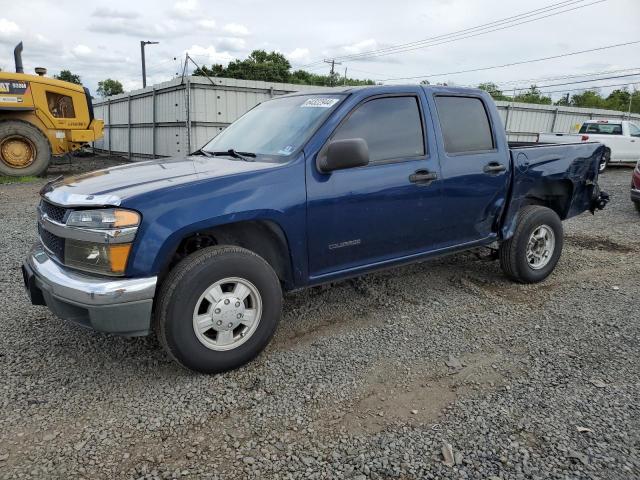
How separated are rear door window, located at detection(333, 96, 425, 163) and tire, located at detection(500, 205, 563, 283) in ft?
4.89

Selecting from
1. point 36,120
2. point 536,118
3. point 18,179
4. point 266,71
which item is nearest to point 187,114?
point 36,120

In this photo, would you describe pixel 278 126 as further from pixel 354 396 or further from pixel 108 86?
pixel 108 86

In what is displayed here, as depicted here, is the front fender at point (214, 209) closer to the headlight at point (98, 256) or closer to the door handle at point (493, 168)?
the headlight at point (98, 256)

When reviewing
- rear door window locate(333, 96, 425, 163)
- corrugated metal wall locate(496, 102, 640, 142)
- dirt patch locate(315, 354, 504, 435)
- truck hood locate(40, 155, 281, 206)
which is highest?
corrugated metal wall locate(496, 102, 640, 142)

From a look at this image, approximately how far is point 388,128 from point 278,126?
2.82 ft

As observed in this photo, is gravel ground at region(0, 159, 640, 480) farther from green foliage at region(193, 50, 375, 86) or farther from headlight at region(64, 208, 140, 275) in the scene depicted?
green foliage at region(193, 50, 375, 86)

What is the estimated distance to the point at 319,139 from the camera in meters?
3.38

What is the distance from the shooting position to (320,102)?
3729 millimetres

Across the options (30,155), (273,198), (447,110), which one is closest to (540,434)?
(273,198)

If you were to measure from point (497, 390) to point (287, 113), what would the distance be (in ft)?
8.35

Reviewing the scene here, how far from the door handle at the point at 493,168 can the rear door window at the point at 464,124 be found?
0.50 feet

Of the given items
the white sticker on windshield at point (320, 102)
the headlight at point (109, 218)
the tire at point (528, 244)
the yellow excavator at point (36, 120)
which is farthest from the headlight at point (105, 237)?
the yellow excavator at point (36, 120)

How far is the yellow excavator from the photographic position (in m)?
11.8

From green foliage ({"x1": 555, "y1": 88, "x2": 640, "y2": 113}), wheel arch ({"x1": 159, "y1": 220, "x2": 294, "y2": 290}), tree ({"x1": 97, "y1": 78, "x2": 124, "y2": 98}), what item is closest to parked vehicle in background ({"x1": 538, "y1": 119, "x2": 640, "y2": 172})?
wheel arch ({"x1": 159, "y1": 220, "x2": 294, "y2": 290})
